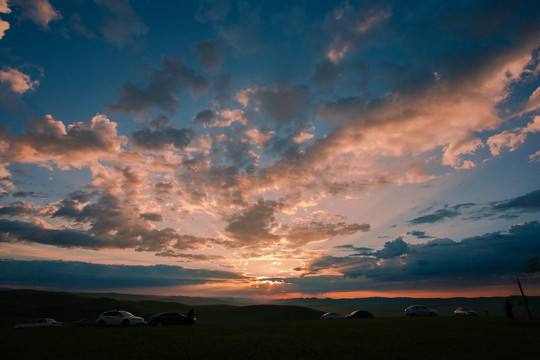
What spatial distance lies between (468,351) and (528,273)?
125ft

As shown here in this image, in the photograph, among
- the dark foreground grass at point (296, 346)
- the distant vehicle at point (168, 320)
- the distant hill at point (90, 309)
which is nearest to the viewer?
the dark foreground grass at point (296, 346)

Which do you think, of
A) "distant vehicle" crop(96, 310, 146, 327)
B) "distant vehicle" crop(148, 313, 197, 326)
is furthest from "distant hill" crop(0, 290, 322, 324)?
"distant vehicle" crop(148, 313, 197, 326)

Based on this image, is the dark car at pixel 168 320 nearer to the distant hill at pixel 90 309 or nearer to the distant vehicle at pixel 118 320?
the distant vehicle at pixel 118 320

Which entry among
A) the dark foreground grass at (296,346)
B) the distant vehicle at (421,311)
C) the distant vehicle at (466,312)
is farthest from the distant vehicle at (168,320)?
the distant vehicle at (466,312)

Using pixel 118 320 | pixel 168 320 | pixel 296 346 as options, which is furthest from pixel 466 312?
pixel 118 320

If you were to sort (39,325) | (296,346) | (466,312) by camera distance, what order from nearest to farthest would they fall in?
(296,346) < (39,325) < (466,312)

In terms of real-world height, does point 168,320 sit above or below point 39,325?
above

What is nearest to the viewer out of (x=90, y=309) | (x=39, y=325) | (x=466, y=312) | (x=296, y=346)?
(x=296, y=346)

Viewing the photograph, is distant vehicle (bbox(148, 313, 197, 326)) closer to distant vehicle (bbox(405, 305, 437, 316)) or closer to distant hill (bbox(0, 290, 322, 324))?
distant vehicle (bbox(405, 305, 437, 316))

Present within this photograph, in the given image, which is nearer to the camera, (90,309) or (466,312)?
(466,312)

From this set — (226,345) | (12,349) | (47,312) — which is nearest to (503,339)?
(226,345)

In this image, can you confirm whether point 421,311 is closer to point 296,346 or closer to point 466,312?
point 466,312

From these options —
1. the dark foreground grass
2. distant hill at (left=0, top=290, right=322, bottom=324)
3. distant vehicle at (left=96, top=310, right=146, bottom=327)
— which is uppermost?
distant vehicle at (left=96, top=310, right=146, bottom=327)

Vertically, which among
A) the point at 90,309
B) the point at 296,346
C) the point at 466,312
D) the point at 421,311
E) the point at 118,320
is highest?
the point at 421,311
